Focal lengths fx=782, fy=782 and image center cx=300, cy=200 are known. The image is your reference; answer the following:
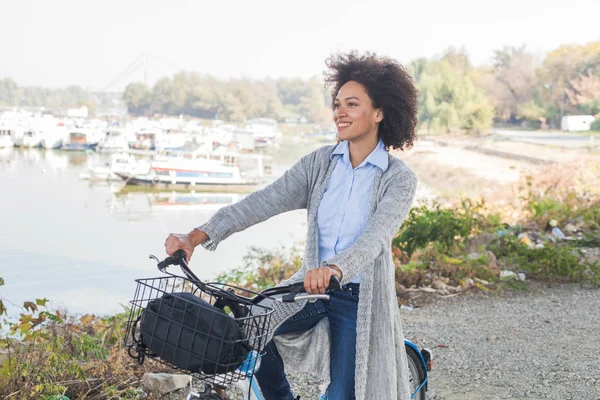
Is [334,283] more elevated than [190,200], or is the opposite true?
[334,283]

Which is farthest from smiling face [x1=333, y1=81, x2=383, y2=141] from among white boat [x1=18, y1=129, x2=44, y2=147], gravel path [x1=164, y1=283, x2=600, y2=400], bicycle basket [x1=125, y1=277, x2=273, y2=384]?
white boat [x1=18, y1=129, x2=44, y2=147]

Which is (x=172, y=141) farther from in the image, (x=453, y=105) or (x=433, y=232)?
Result: (x=433, y=232)

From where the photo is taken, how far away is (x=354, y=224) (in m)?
2.86

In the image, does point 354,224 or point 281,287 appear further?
point 354,224

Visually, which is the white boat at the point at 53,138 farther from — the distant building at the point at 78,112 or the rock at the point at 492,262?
the rock at the point at 492,262

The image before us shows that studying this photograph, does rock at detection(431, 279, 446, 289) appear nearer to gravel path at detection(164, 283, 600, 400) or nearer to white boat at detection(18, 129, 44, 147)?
gravel path at detection(164, 283, 600, 400)

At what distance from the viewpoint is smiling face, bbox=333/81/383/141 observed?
3.02 meters

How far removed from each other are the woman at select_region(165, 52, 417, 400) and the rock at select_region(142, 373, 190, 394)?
1.55 m

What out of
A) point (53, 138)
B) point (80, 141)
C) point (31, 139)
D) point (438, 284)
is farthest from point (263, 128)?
point (438, 284)

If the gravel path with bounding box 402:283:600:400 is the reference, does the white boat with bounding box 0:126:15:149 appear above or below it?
below

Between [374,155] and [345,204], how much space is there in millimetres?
238

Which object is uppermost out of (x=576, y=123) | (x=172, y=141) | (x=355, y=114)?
(x=355, y=114)

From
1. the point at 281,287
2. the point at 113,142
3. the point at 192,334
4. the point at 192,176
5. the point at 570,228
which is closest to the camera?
the point at 192,334

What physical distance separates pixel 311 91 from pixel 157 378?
79.5 m
